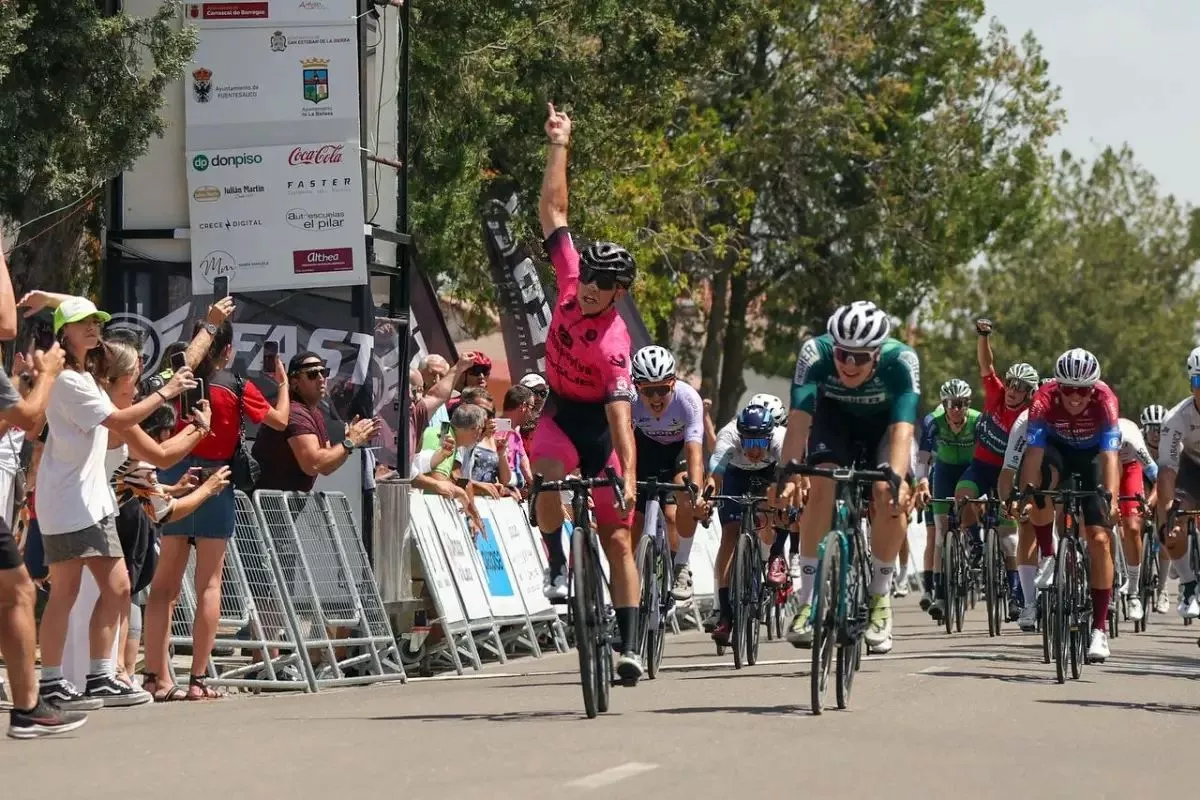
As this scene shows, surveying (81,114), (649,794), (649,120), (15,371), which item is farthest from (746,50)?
(649,794)

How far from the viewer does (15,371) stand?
13.0 meters

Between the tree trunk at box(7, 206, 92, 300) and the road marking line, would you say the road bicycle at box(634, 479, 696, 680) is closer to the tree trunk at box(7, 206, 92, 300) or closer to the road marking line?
the road marking line

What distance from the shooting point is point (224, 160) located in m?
16.8

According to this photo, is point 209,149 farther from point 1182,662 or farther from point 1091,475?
point 1182,662

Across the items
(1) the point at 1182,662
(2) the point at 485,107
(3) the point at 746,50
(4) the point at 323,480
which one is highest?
(3) the point at 746,50

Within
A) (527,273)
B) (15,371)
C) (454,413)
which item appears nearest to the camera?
(15,371)

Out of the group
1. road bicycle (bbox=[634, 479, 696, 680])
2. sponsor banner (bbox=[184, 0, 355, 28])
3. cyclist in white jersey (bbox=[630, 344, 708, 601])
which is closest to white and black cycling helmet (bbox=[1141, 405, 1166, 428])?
cyclist in white jersey (bbox=[630, 344, 708, 601])

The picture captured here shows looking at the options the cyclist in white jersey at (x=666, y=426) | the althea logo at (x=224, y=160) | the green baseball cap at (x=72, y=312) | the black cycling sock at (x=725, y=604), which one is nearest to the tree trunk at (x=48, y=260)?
the althea logo at (x=224, y=160)

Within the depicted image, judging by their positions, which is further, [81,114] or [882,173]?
[882,173]

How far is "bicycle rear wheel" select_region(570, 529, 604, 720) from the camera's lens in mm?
10734

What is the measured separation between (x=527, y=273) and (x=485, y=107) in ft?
10.1

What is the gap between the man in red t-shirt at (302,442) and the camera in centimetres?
1418

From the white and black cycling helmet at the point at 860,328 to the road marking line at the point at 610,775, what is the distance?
138 inches

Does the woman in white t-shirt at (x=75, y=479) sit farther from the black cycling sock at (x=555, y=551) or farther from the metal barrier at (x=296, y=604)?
the metal barrier at (x=296, y=604)
